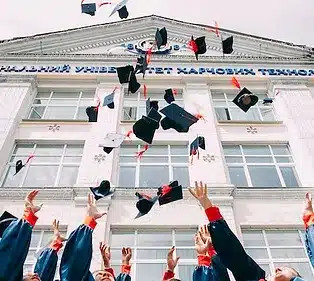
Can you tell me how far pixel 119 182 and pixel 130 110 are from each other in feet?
11.1

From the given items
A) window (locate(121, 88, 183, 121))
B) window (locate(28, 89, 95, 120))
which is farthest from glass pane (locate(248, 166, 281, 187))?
window (locate(28, 89, 95, 120))

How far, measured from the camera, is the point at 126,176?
35.3 feet

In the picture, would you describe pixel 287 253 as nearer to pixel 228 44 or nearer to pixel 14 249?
pixel 14 249

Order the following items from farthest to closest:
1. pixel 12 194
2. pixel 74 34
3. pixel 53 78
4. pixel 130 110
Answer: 1. pixel 74 34
2. pixel 53 78
3. pixel 130 110
4. pixel 12 194

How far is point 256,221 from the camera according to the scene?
31.2 ft

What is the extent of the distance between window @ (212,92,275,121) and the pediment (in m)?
2.37

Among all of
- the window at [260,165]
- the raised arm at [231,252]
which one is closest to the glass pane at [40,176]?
the window at [260,165]

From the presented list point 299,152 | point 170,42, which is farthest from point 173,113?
point 170,42

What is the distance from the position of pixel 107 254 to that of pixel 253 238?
4710mm

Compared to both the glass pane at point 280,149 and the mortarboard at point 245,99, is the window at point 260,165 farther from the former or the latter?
the mortarboard at point 245,99

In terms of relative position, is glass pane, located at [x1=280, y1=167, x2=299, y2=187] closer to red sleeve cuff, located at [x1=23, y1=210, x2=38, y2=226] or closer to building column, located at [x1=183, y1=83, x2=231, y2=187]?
building column, located at [x1=183, y1=83, x2=231, y2=187]

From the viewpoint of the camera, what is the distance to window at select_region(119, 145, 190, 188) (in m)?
10.6

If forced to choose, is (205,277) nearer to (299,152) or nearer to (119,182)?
(119,182)

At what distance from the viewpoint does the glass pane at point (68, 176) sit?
34.6 ft
